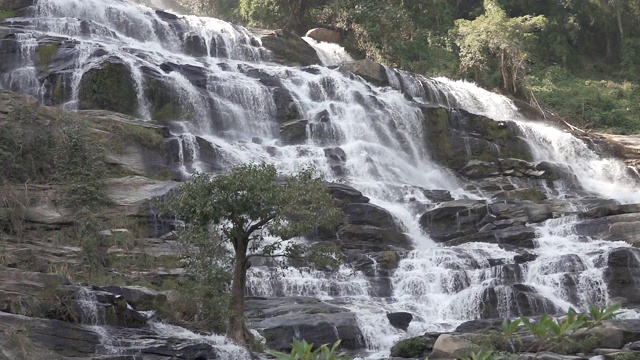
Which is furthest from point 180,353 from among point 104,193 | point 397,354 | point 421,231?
point 421,231

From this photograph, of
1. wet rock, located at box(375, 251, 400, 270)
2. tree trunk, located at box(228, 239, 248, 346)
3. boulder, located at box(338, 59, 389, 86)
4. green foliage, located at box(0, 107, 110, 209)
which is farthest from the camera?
boulder, located at box(338, 59, 389, 86)

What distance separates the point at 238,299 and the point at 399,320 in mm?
3780

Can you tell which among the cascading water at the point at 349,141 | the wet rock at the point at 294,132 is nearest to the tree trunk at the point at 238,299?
the cascading water at the point at 349,141

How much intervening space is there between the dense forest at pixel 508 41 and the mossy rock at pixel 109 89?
16109 mm

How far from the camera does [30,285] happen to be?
538 inches

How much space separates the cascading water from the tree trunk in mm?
1301

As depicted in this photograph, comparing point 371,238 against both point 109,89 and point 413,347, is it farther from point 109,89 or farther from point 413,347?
point 109,89

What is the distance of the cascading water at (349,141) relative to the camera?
19.5m

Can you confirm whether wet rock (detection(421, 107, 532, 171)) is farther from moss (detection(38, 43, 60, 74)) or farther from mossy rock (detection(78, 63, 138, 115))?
moss (detection(38, 43, 60, 74))

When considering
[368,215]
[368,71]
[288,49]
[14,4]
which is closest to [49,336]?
[368,215]

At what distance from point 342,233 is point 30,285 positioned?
1022 centimetres

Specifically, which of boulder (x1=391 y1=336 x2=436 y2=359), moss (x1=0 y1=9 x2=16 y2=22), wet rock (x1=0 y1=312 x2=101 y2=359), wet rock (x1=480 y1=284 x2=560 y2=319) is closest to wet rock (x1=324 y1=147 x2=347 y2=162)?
wet rock (x1=480 y1=284 x2=560 y2=319)

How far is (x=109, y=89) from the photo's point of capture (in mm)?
27297

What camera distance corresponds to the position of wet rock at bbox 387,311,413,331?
683 inches
